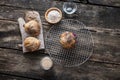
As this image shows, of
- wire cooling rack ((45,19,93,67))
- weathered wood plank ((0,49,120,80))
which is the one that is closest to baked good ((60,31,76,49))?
wire cooling rack ((45,19,93,67))

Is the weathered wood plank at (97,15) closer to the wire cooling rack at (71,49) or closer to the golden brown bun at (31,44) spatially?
the wire cooling rack at (71,49)

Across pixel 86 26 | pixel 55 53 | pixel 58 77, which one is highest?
pixel 86 26

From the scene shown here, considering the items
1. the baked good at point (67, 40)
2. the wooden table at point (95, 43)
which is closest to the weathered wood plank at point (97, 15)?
the wooden table at point (95, 43)

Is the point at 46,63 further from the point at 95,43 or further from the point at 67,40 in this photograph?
the point at 95,43

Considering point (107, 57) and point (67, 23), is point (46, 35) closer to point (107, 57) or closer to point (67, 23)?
point (67, 23)

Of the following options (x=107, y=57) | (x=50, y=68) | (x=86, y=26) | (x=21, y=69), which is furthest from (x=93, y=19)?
(x=21, y=69)

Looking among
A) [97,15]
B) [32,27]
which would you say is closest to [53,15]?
[32,27]
